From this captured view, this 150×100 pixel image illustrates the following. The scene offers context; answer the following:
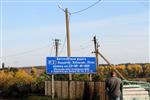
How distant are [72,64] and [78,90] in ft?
6.79

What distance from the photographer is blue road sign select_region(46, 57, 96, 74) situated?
33.9 meters

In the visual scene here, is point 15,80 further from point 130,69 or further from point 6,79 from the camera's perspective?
point 130,69

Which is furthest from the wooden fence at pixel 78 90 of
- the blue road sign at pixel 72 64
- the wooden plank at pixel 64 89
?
the blue road sign at pixel 72 64

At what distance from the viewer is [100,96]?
93.7 ft

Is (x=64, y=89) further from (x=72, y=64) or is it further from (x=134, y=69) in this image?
(x=134, y=69)

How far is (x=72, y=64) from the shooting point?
33.9 meters

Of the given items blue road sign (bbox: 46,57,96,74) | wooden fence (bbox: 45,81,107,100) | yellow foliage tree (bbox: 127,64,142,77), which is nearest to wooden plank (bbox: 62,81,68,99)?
wooden fence (bbox: 45,81,107,100)

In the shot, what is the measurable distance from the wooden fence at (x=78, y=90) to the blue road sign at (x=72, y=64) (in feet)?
3.66

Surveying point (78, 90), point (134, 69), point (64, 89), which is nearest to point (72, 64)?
point (78, 90)

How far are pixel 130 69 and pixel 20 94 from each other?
106 m

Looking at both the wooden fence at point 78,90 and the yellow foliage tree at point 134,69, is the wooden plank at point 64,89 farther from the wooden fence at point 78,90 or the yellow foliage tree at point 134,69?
the yellow foliage tree at point 134,69

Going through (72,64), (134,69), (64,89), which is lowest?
(64,89)

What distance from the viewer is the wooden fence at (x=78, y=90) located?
94.5 feet

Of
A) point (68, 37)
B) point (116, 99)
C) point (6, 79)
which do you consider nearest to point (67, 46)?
point (68, 37)
